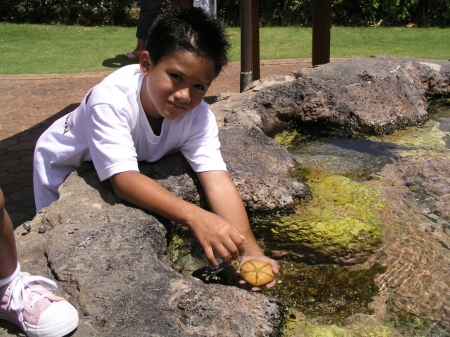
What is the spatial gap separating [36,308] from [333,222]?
1376 mm

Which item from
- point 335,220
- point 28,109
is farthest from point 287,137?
point 28,109

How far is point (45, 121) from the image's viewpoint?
4.78 metres

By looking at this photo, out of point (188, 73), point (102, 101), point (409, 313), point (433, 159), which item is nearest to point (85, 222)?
point (102, 101)

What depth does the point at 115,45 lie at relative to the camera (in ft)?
28.0

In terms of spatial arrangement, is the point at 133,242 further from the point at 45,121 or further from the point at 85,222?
the point at 45,121

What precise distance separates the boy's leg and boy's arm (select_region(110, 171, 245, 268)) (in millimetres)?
549

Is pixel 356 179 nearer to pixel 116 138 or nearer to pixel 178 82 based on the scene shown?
pixel 178 82

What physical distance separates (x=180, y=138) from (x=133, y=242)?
0.68 metres

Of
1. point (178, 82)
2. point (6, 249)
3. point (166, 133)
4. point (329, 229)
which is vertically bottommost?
point (329, 229)

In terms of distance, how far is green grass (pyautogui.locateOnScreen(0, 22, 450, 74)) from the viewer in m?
7.17

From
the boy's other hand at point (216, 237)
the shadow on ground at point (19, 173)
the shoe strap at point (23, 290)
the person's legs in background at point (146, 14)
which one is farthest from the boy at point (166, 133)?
the person's legs in background at point (146, 14)

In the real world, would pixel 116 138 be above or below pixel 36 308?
above

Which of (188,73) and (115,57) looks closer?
(188,73)

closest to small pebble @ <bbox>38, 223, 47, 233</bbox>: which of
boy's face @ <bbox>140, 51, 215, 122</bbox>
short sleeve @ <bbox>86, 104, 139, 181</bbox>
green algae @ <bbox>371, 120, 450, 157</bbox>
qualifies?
short sleeve @ <bbox>86, 104, 139, 181</bbox>
